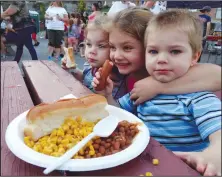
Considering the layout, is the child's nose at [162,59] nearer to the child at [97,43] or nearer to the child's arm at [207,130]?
the child's arm at [207,130]

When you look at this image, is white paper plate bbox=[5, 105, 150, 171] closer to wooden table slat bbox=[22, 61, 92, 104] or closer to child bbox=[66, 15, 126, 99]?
wooden table slat bbox=[22, 61, 92, 104]

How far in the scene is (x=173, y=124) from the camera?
0.66 metres

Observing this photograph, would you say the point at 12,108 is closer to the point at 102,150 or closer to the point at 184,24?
the point at 102,150

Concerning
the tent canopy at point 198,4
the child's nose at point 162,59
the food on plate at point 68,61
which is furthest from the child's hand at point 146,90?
the food on plate at point 68,61

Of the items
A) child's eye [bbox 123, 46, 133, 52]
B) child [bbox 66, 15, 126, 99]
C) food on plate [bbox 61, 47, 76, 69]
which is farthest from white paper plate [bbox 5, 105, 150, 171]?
food on plate [bbox 61, 47, 76, 69]

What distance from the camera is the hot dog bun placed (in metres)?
0.57

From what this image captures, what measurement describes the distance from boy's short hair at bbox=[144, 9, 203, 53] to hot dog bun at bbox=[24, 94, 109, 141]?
0.85 feet

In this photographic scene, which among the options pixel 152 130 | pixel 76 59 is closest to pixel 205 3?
pixel 152 130

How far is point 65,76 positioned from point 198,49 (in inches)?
33.5

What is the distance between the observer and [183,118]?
2.06ft

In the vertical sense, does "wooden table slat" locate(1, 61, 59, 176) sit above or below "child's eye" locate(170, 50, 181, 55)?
below

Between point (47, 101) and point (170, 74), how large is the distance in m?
0.49

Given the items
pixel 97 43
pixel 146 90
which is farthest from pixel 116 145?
pixel 97 43

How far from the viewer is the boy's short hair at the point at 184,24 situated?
0.57 metres
